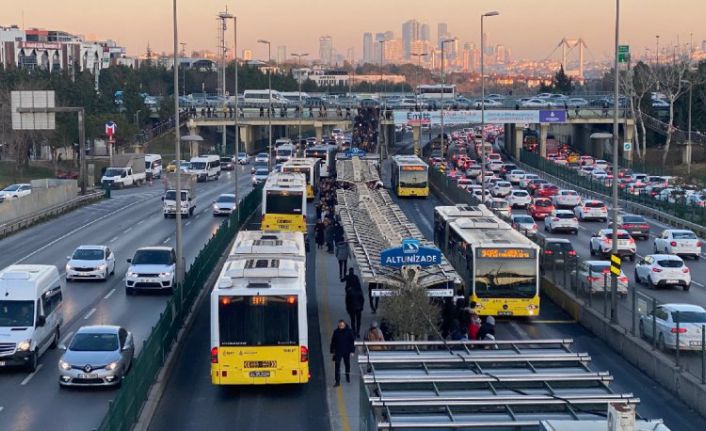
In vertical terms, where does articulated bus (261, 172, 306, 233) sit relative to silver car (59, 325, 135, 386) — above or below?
above

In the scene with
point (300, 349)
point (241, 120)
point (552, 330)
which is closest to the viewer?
point (300, 349)

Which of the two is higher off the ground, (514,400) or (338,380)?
(514,400)

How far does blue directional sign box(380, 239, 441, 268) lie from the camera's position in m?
27.8

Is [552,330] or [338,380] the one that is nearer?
[338,380]

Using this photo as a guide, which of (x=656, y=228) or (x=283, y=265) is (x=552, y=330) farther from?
(x=656, y=228)

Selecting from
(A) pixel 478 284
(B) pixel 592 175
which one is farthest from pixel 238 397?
(B) pixel 592 175

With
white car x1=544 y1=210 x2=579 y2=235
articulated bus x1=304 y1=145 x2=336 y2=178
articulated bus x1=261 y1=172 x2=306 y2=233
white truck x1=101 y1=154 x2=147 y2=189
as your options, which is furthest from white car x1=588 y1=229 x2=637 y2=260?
white truck x1=101 y1=154 x2=147 y2=189

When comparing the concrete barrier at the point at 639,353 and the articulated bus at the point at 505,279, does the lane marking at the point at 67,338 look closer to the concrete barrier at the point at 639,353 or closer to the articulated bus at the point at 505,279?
the articulated bus at the point at 505,279

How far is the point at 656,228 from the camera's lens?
59.5 meters

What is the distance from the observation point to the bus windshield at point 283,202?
4775cm

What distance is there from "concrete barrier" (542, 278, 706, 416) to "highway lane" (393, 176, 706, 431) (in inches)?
5.5

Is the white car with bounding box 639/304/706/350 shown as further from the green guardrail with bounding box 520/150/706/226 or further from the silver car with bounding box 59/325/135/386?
the green guardrail with bounding box 520/150/706/226

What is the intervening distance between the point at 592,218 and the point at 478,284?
106ft

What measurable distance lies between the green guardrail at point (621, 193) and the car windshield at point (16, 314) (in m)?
38.6
